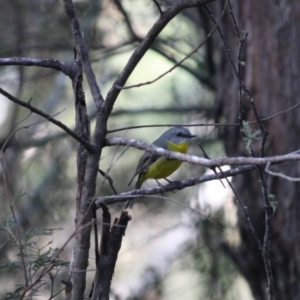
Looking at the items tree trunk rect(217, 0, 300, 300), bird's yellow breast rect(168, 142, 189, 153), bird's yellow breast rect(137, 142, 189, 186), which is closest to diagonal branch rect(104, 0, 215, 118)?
bird's yellow breast rect(137, 142, 189, 186)

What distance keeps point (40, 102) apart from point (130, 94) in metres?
1.42

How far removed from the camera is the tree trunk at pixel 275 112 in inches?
241

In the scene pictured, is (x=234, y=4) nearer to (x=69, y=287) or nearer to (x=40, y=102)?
(x=40, y=102)

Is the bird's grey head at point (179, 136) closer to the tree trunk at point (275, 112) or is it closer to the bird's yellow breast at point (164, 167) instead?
the bird's yellow breast at point (164, 167)

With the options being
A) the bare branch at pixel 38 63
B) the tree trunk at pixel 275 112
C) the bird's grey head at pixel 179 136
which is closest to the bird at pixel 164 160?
the bird's grey head at pixel 179 136

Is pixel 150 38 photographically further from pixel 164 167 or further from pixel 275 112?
pixel 275 112

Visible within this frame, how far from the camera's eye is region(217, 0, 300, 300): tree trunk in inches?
241

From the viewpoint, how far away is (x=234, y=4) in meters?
6.27

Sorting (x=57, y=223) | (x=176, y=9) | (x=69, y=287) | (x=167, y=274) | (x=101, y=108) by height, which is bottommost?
(x=69, y=287)

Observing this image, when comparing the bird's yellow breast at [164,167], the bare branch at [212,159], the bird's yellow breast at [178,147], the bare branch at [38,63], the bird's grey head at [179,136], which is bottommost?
the bare branch at [212,159]

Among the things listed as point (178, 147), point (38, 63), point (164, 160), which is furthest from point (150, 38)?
point (178, 147)

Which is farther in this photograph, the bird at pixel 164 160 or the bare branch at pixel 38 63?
the bird at pixel 164 160

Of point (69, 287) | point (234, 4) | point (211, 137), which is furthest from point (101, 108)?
point (211, 137)

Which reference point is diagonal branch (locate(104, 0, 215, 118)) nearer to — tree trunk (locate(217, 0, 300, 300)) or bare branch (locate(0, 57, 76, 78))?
bare branch (locate(0, 57, 76, 78))
